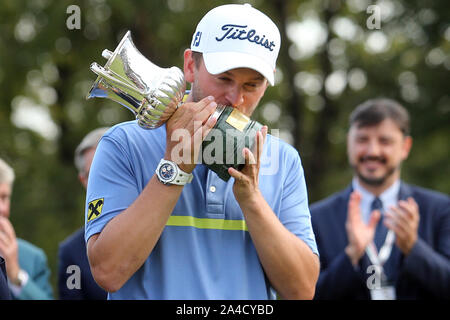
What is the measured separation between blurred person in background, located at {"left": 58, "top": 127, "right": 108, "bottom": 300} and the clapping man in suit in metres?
1.69

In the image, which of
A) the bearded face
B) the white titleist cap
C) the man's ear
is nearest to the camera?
the white titleist cap

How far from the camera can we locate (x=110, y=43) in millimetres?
12422

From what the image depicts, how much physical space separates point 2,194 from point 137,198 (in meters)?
3.01

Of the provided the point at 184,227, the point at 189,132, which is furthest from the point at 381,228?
the point at 189,132

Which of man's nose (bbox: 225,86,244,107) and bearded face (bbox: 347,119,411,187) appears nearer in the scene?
man's nose (bbox: 225,86,244,107)

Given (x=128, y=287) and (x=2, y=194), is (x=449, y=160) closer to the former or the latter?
(x=2, y=194)

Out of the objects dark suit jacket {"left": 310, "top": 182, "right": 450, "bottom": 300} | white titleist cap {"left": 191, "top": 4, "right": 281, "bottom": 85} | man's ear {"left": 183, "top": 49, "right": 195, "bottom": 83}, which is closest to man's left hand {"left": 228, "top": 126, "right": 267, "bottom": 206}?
white titleist cap {"left": 191, "top": 4, "right": 281, "bottom": 85}

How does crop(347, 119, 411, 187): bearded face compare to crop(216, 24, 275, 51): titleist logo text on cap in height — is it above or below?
below

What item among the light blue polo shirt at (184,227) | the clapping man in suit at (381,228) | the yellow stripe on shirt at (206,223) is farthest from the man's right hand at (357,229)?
the yellow stripe on shirt at (206,223)

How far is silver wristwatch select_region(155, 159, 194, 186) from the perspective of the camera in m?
2.44

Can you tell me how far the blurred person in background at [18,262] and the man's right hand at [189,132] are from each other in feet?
8.94

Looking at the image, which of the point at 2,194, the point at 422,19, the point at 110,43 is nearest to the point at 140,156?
the point at 2,194

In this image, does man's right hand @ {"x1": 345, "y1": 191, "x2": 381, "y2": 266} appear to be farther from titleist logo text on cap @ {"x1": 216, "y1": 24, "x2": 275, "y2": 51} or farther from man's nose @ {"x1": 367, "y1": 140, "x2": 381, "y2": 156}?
titleist logo text on cap @ {"x1": 216, "y1": 24, "x2": 275, "y2": 51}

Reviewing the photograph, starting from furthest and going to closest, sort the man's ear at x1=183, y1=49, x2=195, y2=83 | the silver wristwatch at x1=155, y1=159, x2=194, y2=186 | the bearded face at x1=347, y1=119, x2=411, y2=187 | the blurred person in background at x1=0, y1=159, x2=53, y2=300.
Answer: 1. the bearded face at x1=347, y1=119, x2=411, y2=187
2. the blurred person in background at x1=0, y1=159, x2=53, y2=300
3. the man's ear at x1=183, y1=49, x2=195, y2=83
4. the silver wristwatch at x1=155, y1=159, x2=194, y2=186
